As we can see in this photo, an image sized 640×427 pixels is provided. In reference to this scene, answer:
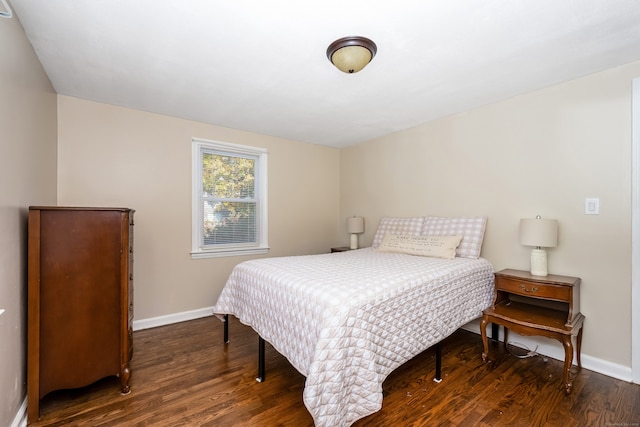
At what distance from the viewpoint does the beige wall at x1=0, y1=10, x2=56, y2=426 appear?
4.62 ft

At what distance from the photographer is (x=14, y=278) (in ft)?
5.03

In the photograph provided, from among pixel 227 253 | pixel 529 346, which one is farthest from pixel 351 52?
pixel 529 346

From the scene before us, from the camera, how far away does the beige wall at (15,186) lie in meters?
1.41

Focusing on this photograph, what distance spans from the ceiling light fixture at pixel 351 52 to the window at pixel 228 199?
2.06 metres

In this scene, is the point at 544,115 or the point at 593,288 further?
the point at 544,115

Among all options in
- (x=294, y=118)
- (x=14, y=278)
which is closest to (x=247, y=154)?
(x=294, y=118)

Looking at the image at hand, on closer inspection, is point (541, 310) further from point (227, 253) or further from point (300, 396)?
point (227, 253)

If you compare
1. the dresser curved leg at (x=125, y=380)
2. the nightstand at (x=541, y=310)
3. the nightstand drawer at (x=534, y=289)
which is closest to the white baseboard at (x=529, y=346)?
the nightstand at (x=541, y=310)

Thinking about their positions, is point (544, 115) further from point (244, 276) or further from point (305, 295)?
point (244, 276)

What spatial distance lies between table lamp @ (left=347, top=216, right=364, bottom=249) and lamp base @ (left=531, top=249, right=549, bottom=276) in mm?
2011

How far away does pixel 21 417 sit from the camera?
157cm

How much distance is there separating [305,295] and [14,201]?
1645mm

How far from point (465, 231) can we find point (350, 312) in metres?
1.89

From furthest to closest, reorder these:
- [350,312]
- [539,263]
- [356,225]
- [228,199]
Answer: [356,225]
[228,199]
[539,263]
[350,312]
